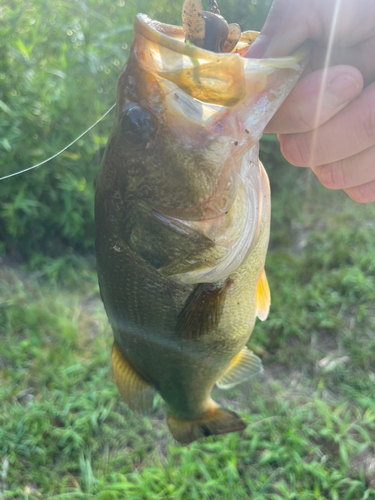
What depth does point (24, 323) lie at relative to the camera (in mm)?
3373

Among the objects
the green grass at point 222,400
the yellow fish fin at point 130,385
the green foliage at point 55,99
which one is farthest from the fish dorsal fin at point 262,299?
the green foliage at point 55,99

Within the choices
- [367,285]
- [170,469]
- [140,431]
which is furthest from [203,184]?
[367,285]

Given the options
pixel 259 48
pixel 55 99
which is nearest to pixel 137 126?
pixel 259 48

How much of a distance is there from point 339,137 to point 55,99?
2.86 m

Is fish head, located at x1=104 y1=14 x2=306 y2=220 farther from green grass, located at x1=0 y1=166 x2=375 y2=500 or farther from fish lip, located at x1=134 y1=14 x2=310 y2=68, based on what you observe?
green grass, located at x1=0 y1=166 x2=375 y2=500

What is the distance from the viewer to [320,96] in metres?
0.96

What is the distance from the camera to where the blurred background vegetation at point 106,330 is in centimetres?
230

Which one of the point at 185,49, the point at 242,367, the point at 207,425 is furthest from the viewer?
the point at 242,367

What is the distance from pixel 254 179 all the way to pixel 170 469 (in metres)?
2.08

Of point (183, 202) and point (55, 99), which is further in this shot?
point (55, 99)

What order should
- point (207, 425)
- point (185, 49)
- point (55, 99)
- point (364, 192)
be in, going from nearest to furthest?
point (185, 49) < point (364, 192) < point (207, 425) < point (55, 99)

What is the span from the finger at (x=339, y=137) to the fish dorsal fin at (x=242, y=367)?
0.92 meters

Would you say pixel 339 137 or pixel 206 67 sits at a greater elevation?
pixel 206 67

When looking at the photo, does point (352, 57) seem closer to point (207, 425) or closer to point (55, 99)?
point (207, 425)
